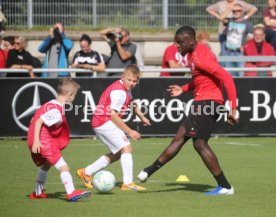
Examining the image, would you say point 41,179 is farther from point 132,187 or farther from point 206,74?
point 206,74

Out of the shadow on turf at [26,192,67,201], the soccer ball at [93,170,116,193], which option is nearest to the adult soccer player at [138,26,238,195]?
the soccer ball at [93,170,116,193]

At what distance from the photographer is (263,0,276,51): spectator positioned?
71.0ft

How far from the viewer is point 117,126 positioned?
11750 mm

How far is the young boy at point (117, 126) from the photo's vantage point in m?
11.7

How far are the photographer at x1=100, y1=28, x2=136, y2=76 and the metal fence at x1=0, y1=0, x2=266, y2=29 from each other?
3.41m

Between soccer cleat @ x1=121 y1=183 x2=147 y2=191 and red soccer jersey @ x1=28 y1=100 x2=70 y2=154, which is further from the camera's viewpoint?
soccer cleat @ x1=121 y1=183 x2=147 y2=191

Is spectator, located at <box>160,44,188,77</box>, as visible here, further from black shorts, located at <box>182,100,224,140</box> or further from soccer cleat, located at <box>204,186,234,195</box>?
soccer cleat, located at <box>204,186,234,195</box>

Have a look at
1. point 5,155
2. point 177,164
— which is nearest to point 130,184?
point 177,164

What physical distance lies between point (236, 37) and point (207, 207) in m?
11.3

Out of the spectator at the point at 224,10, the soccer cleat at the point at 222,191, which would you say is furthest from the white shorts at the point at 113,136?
the spectator at the point at 224,10

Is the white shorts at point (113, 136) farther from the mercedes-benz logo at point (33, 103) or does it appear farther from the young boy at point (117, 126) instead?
the mercedes-benz logo at point (33, 103)

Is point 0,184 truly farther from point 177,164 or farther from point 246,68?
point 246,68

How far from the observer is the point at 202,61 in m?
11.1

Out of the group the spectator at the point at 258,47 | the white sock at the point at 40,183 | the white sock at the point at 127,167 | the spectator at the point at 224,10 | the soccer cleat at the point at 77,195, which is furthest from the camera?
the spectator at the point at 224,10
